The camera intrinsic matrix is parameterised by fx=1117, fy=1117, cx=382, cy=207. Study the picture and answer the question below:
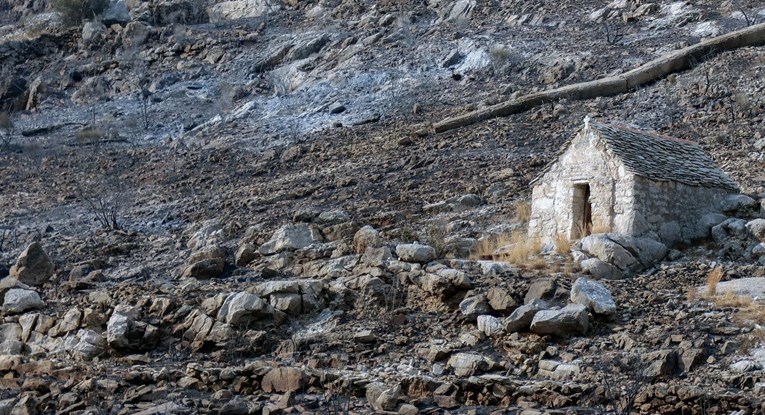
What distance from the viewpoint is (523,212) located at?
1723cm

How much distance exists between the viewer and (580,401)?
A: 1022 cm

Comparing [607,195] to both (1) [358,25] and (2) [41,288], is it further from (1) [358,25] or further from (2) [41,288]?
(1) [358,25]

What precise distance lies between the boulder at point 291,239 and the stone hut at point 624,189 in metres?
3.25

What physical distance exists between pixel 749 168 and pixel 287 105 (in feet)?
39.8

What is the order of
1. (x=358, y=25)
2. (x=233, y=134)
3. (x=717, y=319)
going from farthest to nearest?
(x=358, y=25) → (x=233, y=134) → (x=717, y=319)

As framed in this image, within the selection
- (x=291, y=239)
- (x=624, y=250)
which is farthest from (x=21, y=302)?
(x=624, y=250)

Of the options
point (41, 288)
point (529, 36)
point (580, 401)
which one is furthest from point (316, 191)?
point (580, 401)

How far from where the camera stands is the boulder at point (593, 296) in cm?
1238

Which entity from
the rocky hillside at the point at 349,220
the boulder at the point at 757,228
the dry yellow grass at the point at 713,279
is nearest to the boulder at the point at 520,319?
the rocky hillside at the point at 349,220

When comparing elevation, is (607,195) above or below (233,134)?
above

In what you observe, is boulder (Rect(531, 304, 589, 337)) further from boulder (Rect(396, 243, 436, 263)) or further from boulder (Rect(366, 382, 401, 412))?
boulder (Rect(396, 243, 436, 263))

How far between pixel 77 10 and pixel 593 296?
28.5 meters

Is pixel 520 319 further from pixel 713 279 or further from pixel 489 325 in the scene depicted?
pixel 713 279

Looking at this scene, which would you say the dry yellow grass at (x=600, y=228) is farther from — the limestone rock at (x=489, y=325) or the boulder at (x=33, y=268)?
the boulder at (x=33, y=268)
